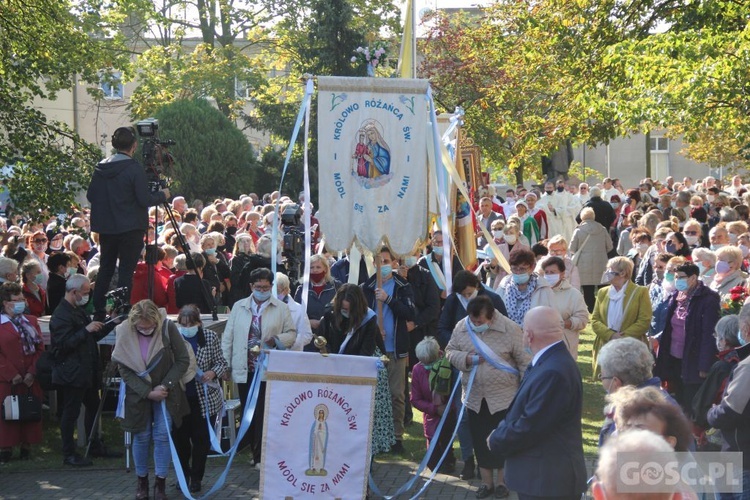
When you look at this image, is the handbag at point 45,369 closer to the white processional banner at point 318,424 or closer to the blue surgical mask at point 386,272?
the white processional banner at point 318,424

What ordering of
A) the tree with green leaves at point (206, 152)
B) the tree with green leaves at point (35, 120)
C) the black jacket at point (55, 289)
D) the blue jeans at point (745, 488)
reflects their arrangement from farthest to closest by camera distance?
the tree with green leaves at point (206, 152)
the tree with green leaves at point (35, 120)
the black jacket at point (55, 289)
the blue jeans at point (745, 488)

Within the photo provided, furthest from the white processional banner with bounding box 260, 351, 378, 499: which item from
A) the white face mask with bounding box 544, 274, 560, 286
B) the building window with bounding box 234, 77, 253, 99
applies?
the building window with bounding box 234, 77, 253, 99

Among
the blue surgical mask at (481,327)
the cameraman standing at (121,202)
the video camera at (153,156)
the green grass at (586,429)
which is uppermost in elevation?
the video camera at (153,156)

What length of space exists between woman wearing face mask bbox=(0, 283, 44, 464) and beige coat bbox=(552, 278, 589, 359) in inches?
212

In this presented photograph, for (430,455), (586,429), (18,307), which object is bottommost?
(586,429)

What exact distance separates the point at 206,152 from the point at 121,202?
24.5m

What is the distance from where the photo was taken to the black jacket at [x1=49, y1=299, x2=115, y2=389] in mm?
11227

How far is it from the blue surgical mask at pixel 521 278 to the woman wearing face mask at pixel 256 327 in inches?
88.7

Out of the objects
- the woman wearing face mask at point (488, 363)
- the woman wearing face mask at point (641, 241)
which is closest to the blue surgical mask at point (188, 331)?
the woman wearing face mask at point (488, 363)

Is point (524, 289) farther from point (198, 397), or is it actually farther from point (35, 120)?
point (35, 120)

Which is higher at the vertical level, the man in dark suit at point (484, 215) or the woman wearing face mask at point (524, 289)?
the man in dark suit at point (484, 215)

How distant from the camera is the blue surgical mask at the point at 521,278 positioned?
11305 mm

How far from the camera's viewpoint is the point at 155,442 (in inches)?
393

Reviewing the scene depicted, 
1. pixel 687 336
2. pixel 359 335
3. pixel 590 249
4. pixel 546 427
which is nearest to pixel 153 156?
pixel 359 335
